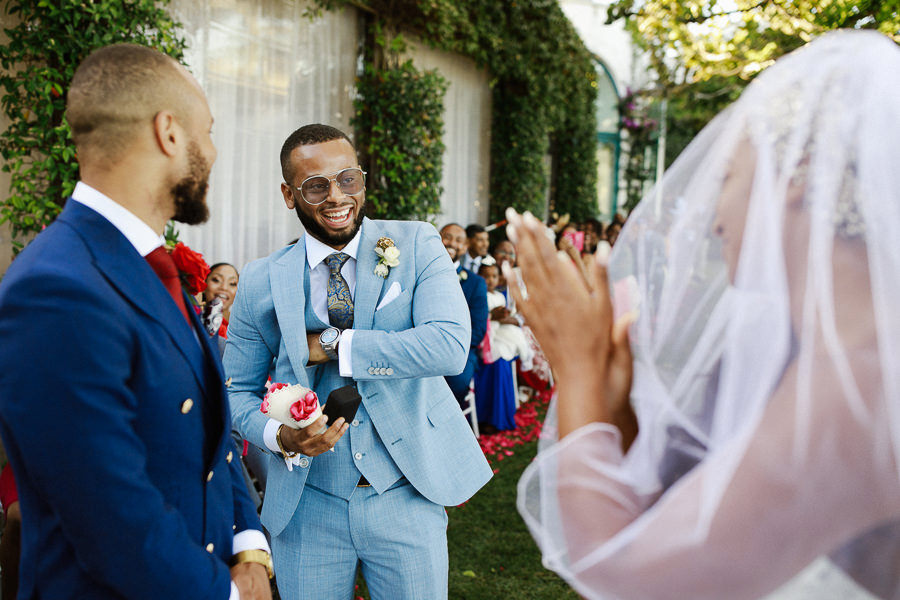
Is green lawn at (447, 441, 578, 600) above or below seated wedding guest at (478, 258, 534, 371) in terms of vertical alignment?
below

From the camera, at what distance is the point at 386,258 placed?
2.38m

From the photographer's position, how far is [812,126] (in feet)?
4.05

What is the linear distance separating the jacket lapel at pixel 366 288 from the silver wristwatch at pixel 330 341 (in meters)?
0.12

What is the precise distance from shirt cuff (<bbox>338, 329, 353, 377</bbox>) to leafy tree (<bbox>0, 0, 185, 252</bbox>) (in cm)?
286

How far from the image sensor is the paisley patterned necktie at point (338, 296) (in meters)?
2.39

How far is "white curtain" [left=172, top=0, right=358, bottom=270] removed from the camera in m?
5.87

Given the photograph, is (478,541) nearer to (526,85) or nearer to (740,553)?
(740,553)

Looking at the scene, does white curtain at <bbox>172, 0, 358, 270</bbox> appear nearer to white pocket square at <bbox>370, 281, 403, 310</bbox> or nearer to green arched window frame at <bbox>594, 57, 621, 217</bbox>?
white pocket square at <bbox>370, 281, 403, 310</bbox>

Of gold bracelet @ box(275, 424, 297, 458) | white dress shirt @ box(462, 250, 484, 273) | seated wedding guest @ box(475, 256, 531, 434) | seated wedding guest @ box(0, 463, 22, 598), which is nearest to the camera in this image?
gold bracelet @ box(275, 424, 297, 458)

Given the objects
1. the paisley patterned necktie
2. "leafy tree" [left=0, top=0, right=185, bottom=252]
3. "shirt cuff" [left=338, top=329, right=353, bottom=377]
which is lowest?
"shirt cuff" [left=338, top=329, right=353, bottom=377]

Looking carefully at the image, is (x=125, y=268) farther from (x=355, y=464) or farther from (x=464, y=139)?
(x=464, y=139)

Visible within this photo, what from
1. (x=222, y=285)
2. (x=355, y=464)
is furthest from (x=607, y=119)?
(x=355, y=464)

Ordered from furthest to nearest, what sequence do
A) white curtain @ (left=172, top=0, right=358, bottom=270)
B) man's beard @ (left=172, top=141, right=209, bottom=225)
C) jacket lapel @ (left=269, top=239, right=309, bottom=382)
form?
white curtain @ (left=172, top=0, right=358, bottom=270) → jacket lapel @ (left=269, top=239, right=309, bottom=382) → man's beard @ (left=172, top=141, right=209, bottom=225)

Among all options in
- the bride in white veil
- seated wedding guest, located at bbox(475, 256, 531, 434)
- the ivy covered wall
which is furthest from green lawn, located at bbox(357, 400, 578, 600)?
the ivy covered wall
